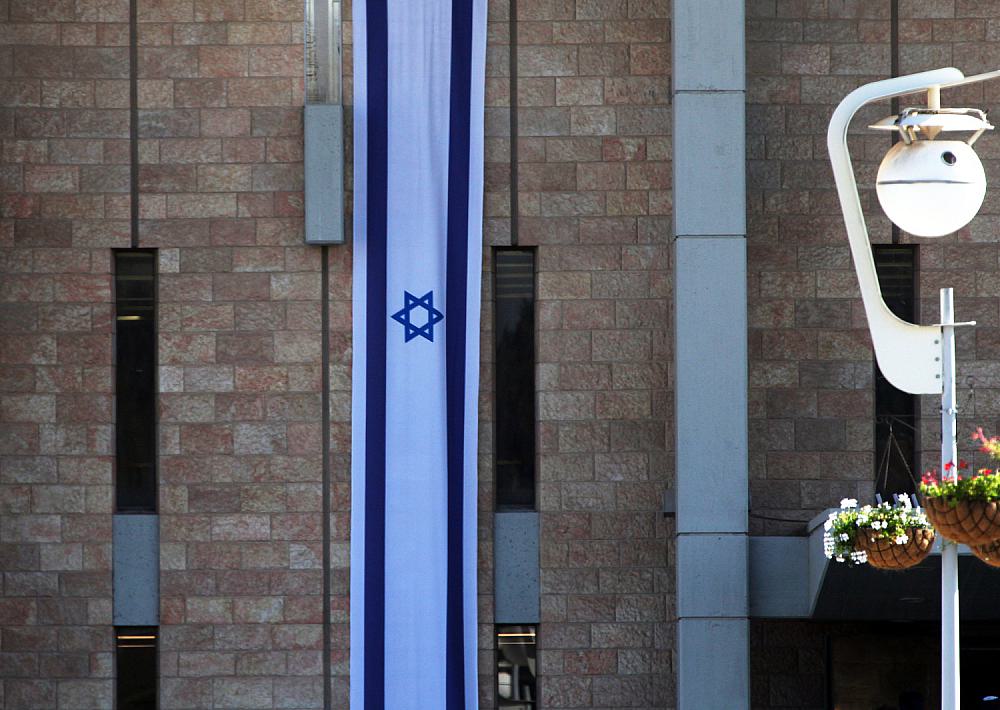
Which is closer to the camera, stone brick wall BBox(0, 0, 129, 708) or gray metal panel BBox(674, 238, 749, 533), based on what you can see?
gray metal panel BBox(674, 238, 749, 533)

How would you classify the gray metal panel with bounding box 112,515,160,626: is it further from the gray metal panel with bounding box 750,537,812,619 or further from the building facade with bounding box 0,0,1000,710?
the gray metal panel with bounding box 750,537,812,619

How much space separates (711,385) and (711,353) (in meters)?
0.31

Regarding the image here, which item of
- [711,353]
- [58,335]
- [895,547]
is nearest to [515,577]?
[711,353]

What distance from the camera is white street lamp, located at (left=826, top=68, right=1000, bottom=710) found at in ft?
A: 28.4

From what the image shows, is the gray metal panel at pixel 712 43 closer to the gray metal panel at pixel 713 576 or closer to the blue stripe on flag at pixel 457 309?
the blue stripe on flag at pixel 457 309

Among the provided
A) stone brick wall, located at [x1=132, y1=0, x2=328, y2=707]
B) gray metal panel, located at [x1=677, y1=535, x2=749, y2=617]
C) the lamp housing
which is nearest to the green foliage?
the lamp housing

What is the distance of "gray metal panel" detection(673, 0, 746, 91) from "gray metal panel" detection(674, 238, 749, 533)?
5.18 ft

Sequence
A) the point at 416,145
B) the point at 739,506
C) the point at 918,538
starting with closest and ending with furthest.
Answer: the point at 918,538
the point at 739,506
the point at 416,145

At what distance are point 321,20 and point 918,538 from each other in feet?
29.7

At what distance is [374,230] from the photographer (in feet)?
52.6

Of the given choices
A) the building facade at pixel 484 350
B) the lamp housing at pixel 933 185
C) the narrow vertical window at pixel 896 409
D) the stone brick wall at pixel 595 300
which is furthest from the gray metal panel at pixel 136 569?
the lamp housing at pixel 933 185

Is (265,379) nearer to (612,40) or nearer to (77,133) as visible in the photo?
(77,133)

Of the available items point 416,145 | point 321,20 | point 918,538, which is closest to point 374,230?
point 416,145

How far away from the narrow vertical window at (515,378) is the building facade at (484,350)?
1.4 inches
